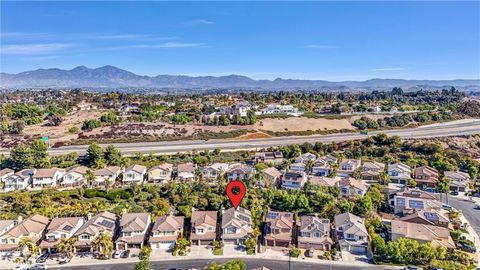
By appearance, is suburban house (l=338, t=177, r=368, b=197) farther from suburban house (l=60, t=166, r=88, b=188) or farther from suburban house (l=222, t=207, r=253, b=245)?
suburban house (l=60, t=166, r=88, b=188)

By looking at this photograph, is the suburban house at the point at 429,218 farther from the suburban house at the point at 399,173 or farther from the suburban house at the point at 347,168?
the suburban house at the point at 347,168

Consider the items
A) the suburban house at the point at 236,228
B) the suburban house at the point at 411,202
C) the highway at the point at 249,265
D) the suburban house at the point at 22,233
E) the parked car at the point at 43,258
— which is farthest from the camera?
the suburban house at the point at 411,202

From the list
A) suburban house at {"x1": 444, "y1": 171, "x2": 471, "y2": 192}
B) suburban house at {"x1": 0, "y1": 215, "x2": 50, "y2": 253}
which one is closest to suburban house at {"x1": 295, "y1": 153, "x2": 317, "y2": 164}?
suburban house at {"x1": 444, "y1": 171, "x2": 471, "y2": 192}

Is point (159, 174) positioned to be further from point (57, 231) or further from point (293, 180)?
point (293, 180)

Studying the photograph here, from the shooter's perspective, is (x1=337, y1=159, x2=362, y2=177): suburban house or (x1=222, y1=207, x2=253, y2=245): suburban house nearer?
(x1=222, y1=207, x2=253, y2=245): suburban house

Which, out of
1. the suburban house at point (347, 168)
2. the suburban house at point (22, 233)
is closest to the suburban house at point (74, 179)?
the suburban house at point (22, 233)

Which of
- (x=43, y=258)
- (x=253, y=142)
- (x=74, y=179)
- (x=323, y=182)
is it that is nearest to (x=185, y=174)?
(x=74, y=179)
